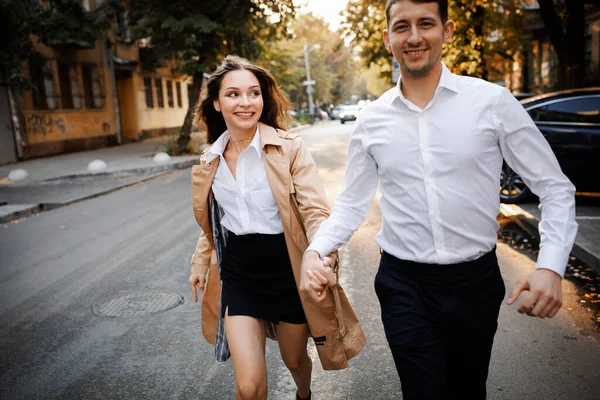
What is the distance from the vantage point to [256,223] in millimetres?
2936

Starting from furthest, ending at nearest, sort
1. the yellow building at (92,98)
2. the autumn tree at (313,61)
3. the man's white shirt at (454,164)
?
the autumn tree at (313,61), the yellow building at (92,98), the man's white shirt at (454,164)

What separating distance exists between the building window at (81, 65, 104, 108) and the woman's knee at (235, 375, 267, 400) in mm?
27722

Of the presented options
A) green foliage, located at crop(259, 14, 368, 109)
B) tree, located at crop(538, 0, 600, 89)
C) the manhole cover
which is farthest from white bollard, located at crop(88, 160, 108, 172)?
tree, located at crop(538, 0, 600, 89)

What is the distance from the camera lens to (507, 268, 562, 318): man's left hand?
195cm

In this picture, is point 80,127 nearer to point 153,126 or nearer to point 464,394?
point 153,126

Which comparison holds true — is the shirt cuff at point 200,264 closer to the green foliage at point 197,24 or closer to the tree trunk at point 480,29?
the tree trunk at point 480,29

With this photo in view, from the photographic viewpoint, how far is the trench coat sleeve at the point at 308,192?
284 cm

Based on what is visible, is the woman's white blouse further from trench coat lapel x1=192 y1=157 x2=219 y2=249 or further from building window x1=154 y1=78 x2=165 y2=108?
building window x1=154 y1=78 x2=165 y2=108

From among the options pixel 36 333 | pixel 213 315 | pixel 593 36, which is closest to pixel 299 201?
pixel 213 315

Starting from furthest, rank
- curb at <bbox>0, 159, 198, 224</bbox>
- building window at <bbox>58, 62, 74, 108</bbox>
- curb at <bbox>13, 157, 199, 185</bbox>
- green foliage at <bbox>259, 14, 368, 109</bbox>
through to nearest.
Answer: green foliage at <bbox>259, 14, 368, 109</bbox>, building window at <bbox>58, 62, 74, 108</bbox>, curb at <bbox>13, 157, 199, 185</bbox>, curb at <bbox>0, 159, 198, 224</bbox>

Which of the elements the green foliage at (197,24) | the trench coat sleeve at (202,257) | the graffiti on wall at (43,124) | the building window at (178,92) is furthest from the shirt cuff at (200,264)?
the building window at (178,92)

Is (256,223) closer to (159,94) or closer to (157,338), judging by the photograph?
(157,338)

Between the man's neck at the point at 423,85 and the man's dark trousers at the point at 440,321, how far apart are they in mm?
660

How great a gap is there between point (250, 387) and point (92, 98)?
28.3 m
